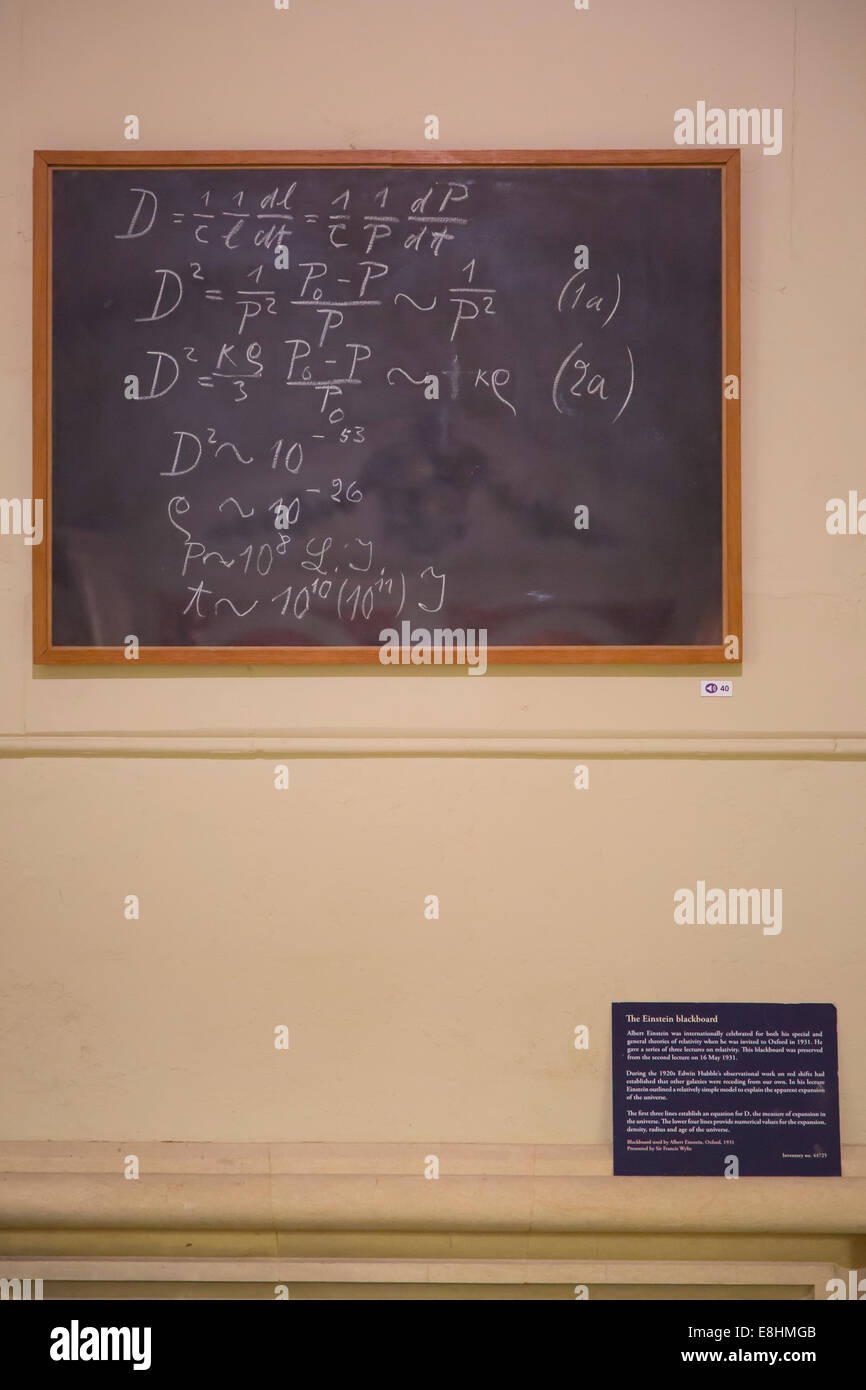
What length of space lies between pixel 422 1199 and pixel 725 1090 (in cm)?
77

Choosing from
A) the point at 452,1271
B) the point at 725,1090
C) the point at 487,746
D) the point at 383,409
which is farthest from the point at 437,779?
the point at 452,1271

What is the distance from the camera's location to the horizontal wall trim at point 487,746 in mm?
2369

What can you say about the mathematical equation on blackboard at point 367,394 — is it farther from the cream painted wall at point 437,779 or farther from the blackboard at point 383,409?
the cream painted wall at point 437,779

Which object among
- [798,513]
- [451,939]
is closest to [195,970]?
A: [451,939]

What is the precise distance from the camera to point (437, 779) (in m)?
2.38

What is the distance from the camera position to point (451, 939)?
7.77 feet

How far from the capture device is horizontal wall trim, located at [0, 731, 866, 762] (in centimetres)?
237

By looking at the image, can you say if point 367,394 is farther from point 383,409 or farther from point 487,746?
point 487,746

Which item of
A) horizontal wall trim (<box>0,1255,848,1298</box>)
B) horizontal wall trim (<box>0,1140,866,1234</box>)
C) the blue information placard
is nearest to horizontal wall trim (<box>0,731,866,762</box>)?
the blue information placard

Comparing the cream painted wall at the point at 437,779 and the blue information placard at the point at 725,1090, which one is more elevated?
the cream painted wall at the point at 437,779

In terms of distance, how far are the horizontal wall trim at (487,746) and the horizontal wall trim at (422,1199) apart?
98 centimetres

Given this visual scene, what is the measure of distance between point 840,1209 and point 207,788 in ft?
5.94

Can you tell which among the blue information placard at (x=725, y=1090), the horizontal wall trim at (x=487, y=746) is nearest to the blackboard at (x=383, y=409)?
the horizontal wall trim at (x=487, y=746)

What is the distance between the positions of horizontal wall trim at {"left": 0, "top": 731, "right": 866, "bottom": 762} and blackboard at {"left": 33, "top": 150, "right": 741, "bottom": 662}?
0.21 m
